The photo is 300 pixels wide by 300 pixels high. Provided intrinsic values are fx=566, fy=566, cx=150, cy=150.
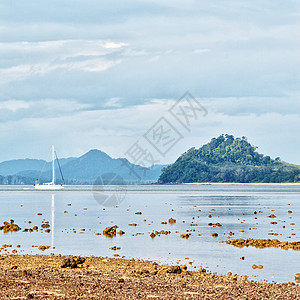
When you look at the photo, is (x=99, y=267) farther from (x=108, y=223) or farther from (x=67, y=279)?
(x=108, y=223)

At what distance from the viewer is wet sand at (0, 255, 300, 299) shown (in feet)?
78.3

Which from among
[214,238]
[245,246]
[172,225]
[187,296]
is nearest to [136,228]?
[172,225]

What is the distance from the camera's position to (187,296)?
23672mm

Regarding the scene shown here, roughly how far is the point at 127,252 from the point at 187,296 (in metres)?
16.3

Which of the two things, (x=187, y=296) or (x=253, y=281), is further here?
(x=253, y=281)

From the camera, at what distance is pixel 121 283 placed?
26531 mm

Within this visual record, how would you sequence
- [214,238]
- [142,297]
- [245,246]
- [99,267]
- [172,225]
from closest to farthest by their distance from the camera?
[142,297] → [99,267] → [245,246] → [214,238] → [172,225]

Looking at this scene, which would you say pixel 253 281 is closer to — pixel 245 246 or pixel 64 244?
pixel 245 246

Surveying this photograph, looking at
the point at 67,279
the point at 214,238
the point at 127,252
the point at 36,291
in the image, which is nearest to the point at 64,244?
the point at 127,252

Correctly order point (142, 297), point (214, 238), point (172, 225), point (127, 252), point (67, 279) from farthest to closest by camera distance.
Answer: point (172, 225) → point (214, 238) → point (127, 252) → point (67, 279) → point (142, 297)

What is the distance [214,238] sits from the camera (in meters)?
49.0

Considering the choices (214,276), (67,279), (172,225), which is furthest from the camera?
(172,225)

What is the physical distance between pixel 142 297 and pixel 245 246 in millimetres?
21259

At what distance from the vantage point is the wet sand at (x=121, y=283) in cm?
2386
